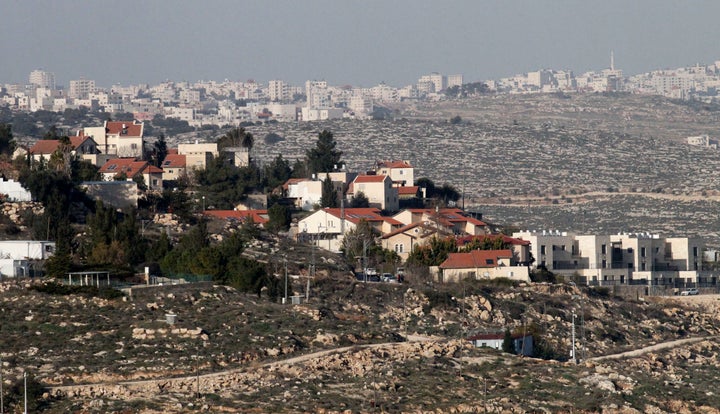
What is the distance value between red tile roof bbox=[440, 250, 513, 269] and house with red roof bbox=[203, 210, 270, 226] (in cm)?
1046

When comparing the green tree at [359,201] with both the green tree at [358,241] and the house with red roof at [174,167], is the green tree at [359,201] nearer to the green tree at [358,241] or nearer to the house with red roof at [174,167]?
the green tree at [358,241]

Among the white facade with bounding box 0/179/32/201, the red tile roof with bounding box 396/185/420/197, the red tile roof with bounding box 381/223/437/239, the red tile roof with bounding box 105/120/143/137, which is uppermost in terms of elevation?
the red tile roof with bounding box 105/120/143/137

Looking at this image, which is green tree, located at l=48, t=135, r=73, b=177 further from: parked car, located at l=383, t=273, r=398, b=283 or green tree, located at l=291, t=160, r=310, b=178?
green tree, located at l=291, t=160, r=310, b=178

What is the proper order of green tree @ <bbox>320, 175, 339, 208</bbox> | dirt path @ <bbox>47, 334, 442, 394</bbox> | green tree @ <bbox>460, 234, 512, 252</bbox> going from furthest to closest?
green tree @ <bbox>320, 175, 339, 208</bbox>
green tree @ <bbox>460, 234, 512, 252</bbox>
dirt path @ <bbox>47, 334, 442, 394</bbox>

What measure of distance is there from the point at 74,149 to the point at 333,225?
1846 centimetres

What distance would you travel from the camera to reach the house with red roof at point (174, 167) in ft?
314

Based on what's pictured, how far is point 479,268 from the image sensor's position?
76125 mm

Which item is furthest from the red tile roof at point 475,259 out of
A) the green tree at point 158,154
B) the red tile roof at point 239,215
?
the green tree at point 158,154

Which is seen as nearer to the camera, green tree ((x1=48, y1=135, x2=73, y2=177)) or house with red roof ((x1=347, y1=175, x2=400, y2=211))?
green tree ((x1=48, y1=135, x2=73, y2=177))

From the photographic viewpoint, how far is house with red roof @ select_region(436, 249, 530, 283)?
75.6 m

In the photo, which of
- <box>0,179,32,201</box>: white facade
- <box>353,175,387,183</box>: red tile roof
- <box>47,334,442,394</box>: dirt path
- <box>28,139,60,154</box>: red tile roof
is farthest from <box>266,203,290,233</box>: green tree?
<box>47,334,442,394</box>: dirt path

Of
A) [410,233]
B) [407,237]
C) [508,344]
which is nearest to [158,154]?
[410,233]

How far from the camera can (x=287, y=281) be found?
67.6 metres

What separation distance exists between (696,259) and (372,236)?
67.1 feet
